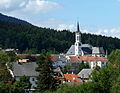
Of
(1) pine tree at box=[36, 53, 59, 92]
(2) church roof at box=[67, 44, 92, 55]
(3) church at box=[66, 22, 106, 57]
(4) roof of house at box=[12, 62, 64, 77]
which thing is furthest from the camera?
(2) church roof at box=[67, 44, 92, 55]

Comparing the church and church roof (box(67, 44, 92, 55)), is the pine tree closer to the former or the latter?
the church

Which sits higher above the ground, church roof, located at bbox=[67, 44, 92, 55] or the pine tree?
church roof, located at bbox=[67, 44, 92, 55]

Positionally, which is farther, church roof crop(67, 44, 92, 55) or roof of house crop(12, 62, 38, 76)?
church roof crop(67, 44, 92, 55)

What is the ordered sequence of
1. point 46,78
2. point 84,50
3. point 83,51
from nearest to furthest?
point 46,78 → point 83,51 → point 84,50

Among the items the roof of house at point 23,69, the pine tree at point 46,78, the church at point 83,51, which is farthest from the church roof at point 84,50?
the pine tree at point 46,78

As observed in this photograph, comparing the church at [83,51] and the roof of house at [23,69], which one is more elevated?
the church at [83,51]

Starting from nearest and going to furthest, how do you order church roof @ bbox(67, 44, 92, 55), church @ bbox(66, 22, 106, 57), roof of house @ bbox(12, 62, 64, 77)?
1. roof of house @ bbox(12, 62, 64, 77)
2. church @ bbox(66, 22, 106, 57)
3. church roof @ bbox(67, 44, 92, 55)

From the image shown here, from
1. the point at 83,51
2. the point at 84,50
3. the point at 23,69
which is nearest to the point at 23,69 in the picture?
the point at 23,69

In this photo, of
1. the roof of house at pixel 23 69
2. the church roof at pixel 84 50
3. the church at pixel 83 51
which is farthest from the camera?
the church roof at pixel 84 50

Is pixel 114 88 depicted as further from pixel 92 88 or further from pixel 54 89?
pixel 54 89

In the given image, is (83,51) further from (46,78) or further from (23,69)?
(46,78)

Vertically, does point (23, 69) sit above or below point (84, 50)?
below

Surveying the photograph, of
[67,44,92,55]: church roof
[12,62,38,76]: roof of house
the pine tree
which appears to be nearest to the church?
[67,44,92,55]: church roof

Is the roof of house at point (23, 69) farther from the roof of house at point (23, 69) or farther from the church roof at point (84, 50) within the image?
the church roof at point (84, 50)
